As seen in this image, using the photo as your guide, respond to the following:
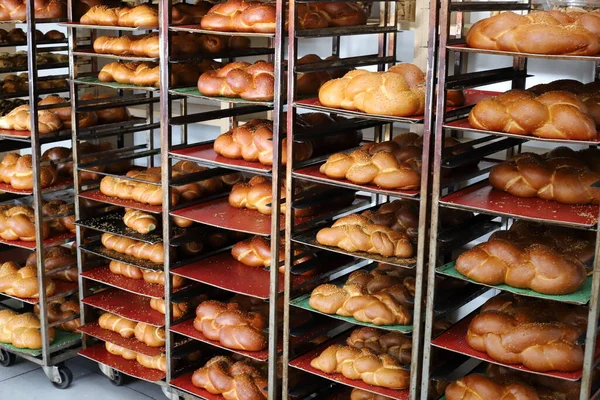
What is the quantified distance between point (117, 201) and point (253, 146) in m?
0.92

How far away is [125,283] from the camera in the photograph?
4145 millimetres

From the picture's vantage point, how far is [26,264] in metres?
4.76

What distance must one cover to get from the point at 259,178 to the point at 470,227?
1.03 metres

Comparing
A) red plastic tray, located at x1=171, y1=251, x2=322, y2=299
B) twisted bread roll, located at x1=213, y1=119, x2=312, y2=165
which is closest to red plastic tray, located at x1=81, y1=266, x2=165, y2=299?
red plastic tray, located at x1=171, y1=251, x2=322, y2=299

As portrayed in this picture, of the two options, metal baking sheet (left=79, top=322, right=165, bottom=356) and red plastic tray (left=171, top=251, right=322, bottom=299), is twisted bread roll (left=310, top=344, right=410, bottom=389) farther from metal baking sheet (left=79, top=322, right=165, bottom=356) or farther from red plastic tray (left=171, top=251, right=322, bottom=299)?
metal baking sheet (left=79, top=322, right=165, bottom=356)

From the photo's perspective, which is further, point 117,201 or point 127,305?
point 127,305

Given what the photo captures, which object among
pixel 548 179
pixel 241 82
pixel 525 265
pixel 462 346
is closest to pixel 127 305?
pixel 241 82

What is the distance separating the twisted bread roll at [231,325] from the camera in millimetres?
3664

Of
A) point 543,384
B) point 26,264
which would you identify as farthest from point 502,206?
point 26,264

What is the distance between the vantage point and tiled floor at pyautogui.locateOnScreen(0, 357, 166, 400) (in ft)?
13.9

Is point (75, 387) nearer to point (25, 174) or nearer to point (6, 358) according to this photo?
→ point (6, 358)

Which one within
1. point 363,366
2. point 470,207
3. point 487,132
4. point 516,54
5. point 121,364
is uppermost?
point 516,54

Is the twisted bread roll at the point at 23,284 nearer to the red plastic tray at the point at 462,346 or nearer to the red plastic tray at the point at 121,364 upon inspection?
the red plastic tray at the point at 121,364

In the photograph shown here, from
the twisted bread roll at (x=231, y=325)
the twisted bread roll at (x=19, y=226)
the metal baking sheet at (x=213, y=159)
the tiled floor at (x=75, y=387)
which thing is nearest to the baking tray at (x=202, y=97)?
the metal baking sheet at (x=213, y=159)
